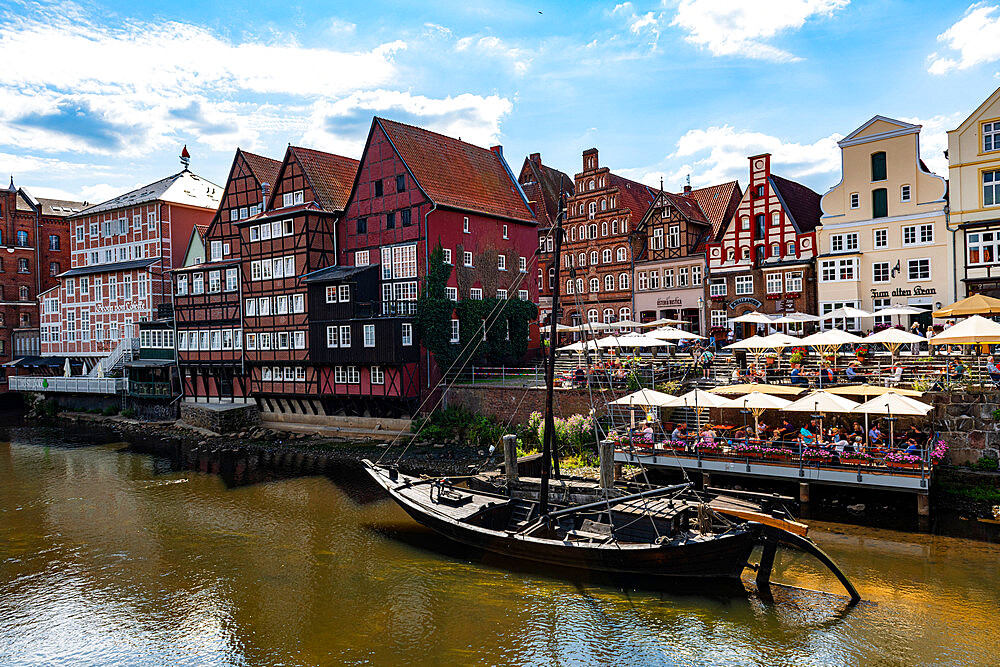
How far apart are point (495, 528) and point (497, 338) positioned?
75.3ft

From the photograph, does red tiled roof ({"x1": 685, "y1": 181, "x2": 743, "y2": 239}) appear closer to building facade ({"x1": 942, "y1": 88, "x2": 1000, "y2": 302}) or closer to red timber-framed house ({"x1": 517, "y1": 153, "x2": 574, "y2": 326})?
red timber-framed house ({"x1": 517, "y1": 153, "x2": 574, "y2": 326})

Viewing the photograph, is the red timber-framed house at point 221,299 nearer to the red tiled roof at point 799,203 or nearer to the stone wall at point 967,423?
the red tiled roof at point 799,203

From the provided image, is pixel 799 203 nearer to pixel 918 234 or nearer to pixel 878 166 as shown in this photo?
pixel 878 166

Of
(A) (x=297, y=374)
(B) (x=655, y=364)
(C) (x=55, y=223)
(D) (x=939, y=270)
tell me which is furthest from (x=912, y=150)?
(C) (x=55, y=223)

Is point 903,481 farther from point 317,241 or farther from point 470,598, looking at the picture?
point 317,241

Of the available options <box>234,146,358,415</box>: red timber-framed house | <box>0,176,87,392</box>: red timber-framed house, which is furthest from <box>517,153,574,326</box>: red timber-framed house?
<box>0,176,87,392</box>: red timber-framed house

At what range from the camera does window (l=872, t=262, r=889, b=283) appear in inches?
1555

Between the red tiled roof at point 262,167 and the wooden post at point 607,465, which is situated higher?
the red tiled roof at point 262,167

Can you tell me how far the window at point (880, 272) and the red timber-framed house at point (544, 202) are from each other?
23.1 m

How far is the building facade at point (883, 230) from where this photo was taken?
37.7 metres

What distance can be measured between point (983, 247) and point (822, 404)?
20833mm

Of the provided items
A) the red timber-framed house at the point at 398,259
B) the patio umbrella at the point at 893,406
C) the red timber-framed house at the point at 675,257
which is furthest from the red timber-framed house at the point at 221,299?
the patio umbrella at the point at 893,406

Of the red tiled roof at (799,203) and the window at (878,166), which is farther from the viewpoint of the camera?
the red tiled roof at (799,203)

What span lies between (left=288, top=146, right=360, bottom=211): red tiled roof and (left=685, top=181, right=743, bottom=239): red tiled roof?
86.2ft
